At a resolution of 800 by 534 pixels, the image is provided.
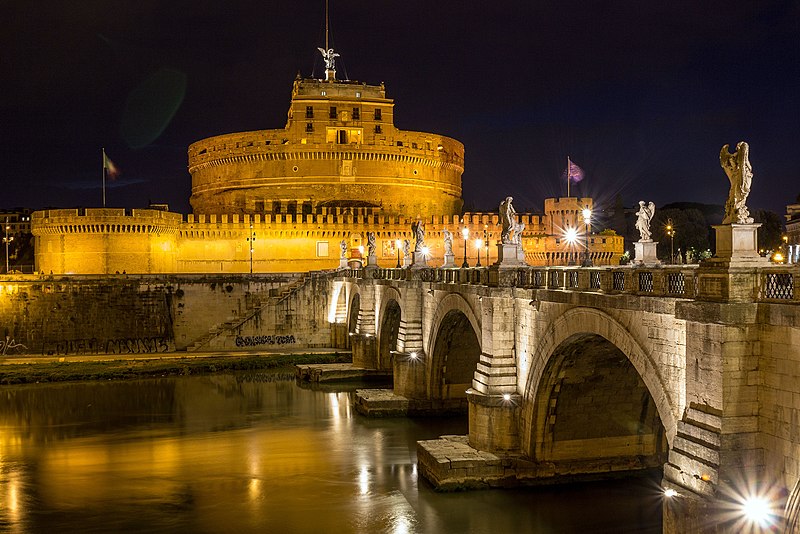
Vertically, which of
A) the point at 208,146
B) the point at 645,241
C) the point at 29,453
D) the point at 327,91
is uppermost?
the point at 327,91

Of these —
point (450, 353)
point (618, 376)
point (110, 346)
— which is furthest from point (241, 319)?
point (618, 376)

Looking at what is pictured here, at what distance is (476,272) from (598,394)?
5239 mm

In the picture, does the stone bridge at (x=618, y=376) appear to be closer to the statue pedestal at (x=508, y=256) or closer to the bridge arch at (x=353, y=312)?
the statue pedestal at (x=508, y=256)

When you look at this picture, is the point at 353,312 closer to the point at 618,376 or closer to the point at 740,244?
the point at 618,376

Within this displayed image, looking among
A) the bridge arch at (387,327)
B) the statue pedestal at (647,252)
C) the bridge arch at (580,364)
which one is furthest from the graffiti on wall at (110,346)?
the statue pedestal at (647,252)

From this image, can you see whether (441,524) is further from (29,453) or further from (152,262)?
(152,262)

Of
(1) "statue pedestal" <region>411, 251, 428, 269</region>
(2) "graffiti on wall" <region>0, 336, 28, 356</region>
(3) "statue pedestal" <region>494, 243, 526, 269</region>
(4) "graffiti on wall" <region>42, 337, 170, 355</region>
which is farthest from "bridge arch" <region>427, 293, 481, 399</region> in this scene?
(2) "graffiti on wall" <region>0, 336, 28, 356</region>

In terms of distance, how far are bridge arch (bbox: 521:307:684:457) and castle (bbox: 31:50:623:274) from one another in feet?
118

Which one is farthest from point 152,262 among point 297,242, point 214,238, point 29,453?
point 29,453

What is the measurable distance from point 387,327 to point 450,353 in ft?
29.1

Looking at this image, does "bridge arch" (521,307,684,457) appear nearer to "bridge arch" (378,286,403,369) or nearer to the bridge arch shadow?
the bridge arch shadow

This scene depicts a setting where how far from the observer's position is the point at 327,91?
238 feet

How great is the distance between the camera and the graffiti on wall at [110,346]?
46969mm

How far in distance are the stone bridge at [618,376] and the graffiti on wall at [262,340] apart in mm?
15835
